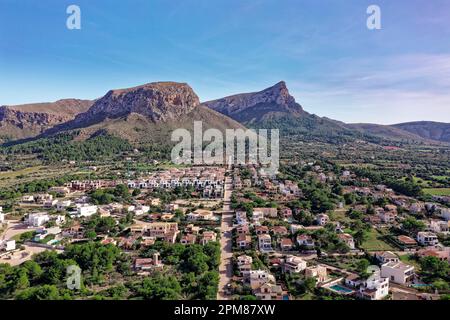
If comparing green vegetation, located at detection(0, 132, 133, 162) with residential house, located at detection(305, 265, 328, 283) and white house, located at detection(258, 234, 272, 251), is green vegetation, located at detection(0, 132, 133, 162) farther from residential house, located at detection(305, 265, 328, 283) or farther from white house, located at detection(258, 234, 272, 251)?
residential house, located at detection(305, 265, 328, 283)

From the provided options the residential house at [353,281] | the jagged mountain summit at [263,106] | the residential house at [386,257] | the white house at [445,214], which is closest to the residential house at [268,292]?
the residential house at [353,281]

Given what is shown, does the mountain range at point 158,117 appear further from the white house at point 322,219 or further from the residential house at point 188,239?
the residential house at point 188,239

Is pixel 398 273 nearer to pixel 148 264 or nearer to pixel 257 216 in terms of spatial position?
pixel 257 216

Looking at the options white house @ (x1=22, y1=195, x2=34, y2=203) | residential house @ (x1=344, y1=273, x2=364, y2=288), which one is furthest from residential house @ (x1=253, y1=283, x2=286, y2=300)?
white house @ (x1=22, y1=195, x2=34, y2=203)

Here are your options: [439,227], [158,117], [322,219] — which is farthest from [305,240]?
[158,117]
